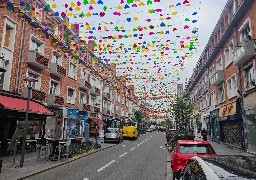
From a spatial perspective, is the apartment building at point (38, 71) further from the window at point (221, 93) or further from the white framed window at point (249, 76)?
the window at point (221, 93)

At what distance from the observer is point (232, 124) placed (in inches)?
940

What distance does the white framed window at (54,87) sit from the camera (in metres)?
27.2

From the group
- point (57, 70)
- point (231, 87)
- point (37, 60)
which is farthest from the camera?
point (57, 70)

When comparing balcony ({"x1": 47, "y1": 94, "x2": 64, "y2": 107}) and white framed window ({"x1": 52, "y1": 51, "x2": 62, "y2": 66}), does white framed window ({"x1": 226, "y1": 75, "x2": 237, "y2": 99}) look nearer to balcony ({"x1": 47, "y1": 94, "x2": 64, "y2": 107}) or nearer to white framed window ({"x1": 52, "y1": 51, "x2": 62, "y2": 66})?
balcony ({"x1": 47, "y1": 94, "x2": 64, "y2": 107})

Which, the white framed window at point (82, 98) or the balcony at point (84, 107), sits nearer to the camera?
the balcony at point (84, 107)

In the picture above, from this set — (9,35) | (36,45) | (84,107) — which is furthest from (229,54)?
(84,107)

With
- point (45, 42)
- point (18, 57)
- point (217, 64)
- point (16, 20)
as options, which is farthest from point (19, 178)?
point (217, 64)

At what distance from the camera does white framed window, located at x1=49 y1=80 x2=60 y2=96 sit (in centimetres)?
2719

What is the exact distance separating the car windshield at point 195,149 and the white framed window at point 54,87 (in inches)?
811

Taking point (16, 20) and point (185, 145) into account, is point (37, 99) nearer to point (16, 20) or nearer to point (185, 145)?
point (16, 20)

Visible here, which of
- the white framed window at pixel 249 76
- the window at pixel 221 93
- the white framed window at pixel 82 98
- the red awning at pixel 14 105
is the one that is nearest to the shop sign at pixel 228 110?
the window at pixel 221 93

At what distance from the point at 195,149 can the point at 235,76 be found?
1514 cm

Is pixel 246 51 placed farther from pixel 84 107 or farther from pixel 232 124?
pixel 84 107

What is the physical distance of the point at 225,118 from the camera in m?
24.7
